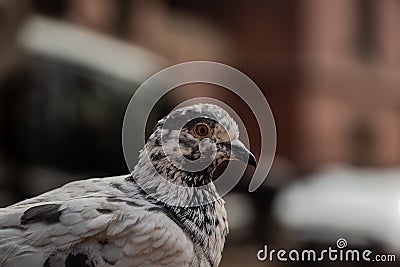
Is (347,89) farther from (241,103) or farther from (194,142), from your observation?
(194,142)

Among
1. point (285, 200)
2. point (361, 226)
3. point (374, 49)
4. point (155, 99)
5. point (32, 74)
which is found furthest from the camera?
point (374, 49)

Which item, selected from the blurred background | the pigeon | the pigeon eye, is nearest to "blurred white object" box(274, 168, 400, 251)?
the blurred background

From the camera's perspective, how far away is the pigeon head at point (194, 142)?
133 centimetres

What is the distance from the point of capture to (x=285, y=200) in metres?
1.76

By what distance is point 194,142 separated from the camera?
1.34 meters

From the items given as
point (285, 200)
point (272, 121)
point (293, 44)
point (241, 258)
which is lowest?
point (241, 258)

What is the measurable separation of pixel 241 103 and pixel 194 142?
167mm

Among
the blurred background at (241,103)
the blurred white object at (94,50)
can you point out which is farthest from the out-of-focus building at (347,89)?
the blurred white object at (94,50)

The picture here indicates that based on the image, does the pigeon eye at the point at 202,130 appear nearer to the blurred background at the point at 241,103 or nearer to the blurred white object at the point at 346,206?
the blurred background at the point at 241,103

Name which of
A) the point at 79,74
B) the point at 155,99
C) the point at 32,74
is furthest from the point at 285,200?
the point at 32,74

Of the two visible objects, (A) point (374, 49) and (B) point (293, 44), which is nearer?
(B) point (293, 44)

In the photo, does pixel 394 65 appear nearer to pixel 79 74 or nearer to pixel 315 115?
pixel 315 115

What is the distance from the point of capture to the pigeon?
47.7 inches

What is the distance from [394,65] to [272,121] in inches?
16.3
